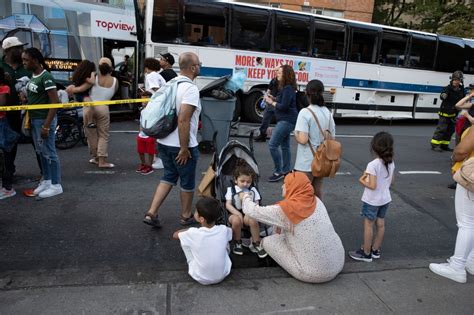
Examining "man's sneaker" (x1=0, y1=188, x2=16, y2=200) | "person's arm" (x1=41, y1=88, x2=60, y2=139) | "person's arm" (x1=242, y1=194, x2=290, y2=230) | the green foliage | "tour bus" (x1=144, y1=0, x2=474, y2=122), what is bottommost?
"man's sneaker" (x1=0, y1=188, x2=16, y2=200)

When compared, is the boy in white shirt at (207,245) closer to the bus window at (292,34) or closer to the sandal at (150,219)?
the sandal at (150,219)

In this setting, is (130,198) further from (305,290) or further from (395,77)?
(395,77)

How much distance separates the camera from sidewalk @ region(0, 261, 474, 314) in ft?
9.05

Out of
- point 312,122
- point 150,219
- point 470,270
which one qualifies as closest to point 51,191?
point 150,219

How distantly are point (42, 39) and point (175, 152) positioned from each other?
278 inches

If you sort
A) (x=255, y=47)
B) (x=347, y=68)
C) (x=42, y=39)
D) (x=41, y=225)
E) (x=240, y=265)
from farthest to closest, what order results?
(x=347, y=68), (x=255, y=47), (x=42, y=39), (x=41, y=225), (x=240, y=265)

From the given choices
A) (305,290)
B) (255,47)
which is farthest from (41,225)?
(255,47)

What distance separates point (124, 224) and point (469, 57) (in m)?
13.8

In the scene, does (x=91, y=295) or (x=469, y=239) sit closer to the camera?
(x=91, y=295)

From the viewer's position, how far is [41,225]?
4113 mm

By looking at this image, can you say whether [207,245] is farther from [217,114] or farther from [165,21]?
[165,21]

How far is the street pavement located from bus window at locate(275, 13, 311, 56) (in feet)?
20.4

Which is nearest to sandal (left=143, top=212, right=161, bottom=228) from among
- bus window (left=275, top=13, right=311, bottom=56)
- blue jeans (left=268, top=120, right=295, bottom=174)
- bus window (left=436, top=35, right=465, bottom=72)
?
blue jeans (left=268, top=120, right=295, bottom=174)

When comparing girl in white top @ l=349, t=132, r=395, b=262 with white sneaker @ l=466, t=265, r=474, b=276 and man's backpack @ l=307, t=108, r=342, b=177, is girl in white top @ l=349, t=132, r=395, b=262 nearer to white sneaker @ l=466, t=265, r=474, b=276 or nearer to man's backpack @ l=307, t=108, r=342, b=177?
man's backpack @ l=307, t=108, r=342, b=177
